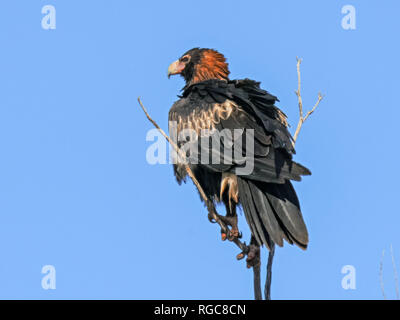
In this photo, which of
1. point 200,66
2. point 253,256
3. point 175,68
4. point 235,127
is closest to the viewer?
point 253,256

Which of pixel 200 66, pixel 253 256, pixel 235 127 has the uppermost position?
pixel 200 66

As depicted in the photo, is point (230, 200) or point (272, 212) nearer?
point (272, 212)

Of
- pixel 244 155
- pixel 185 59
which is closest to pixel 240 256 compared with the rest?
pixel 244 155

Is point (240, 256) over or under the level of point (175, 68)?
under

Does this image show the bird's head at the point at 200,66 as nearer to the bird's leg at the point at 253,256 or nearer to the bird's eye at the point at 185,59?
the bird's eye at the point at 185,59

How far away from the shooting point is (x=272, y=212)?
27.7 ft

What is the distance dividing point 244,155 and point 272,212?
0.75 metres

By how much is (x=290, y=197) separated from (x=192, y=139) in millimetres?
1427

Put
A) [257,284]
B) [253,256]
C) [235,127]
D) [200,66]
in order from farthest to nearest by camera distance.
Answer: [200,66] < [235,127] < [253,256] < [257,284]

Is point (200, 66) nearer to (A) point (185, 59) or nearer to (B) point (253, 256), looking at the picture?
(A) point (185, 59)

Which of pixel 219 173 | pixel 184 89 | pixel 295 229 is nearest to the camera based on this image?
pixel 295 229

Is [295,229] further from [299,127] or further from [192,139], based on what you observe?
[192,139]
